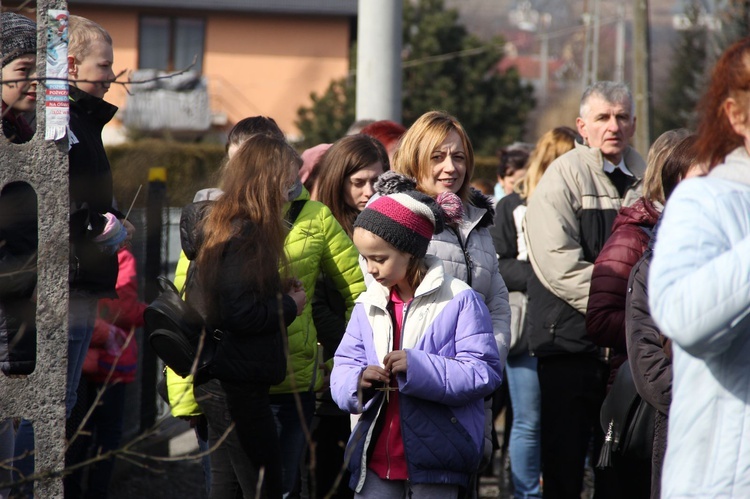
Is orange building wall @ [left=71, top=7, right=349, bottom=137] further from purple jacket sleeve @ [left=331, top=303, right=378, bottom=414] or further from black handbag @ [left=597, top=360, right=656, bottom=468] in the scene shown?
purple jacket sleeve @ [left=331, top=303, right=378, bottom=414]

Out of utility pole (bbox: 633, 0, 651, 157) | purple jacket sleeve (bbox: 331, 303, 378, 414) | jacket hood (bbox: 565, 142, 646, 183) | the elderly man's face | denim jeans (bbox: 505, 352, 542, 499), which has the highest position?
utility pole (bbox: 633, 0, 651, 157)

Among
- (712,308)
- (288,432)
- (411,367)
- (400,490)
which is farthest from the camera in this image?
(288,432)

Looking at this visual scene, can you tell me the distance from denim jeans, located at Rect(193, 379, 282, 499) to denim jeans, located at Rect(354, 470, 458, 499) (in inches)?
18.5

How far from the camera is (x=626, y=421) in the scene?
3984mm

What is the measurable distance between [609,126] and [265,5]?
1454 inches

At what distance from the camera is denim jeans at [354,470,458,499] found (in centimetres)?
352

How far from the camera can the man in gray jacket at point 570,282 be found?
16.7ft

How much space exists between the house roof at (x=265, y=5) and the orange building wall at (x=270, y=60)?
42 centimetres

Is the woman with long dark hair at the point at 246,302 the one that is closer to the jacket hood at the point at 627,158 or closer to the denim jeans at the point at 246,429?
the denim jeans at the point at 246,429

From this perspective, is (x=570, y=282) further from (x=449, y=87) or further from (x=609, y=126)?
(x=449, y=87)

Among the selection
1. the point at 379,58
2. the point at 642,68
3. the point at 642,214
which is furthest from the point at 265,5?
the point at 642,214

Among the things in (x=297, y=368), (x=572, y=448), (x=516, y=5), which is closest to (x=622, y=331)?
(x=572, y=448)

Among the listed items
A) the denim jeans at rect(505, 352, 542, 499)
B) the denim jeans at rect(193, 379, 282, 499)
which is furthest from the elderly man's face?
the denim jeans at rect(193, 379, 282, 499)

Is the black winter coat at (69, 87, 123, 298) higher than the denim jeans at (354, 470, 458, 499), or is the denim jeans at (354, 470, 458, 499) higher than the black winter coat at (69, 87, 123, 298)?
the black winter coat at (69, 87, 123, 298)
